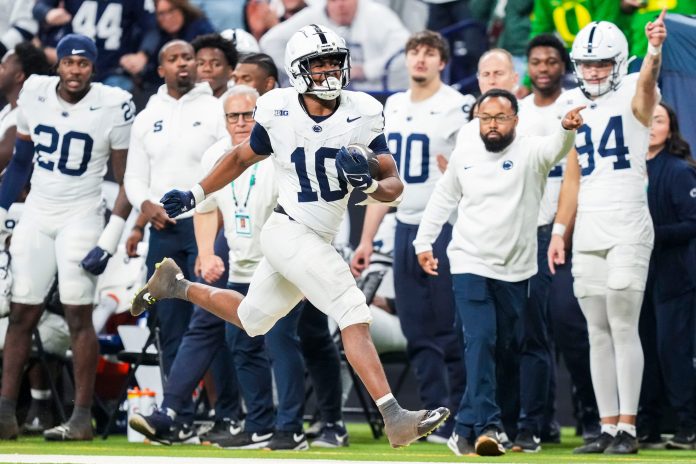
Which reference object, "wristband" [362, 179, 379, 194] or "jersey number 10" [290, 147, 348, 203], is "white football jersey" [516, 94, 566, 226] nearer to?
"jersey number 10" [290, 147, 348, 203]

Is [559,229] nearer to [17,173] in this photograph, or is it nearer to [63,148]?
[63,148]

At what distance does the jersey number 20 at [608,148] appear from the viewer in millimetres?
7762

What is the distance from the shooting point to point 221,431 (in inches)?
330

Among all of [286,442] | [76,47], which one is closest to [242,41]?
[76,47]

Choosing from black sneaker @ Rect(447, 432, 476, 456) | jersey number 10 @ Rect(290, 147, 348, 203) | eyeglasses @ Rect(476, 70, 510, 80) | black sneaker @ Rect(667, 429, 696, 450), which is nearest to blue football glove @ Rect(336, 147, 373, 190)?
jersey number 10 @ Rect(290, 147, 348, 203)

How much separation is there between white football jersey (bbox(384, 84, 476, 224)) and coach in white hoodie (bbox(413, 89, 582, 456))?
852 millimetres

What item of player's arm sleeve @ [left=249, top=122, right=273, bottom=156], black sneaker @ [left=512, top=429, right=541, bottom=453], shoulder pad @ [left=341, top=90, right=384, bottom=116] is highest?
shoulder pad @ [left=341, top=90, right=384, bottom=116]

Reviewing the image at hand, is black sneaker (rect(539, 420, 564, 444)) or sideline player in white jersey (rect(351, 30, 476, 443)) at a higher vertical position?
sideline player in white jersey (rect(351, 30, 476, 443))

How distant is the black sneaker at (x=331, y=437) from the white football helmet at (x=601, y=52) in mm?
2216

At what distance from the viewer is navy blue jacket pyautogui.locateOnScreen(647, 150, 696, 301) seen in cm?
807

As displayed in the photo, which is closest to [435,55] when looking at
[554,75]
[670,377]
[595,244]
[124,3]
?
[554,75]

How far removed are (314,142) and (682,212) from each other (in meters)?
2.52

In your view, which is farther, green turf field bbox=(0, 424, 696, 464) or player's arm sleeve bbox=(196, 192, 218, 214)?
player's arm sleeve bbox=(196, 192, 218, 214)

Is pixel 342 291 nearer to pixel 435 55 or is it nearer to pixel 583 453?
pixel 583 453
